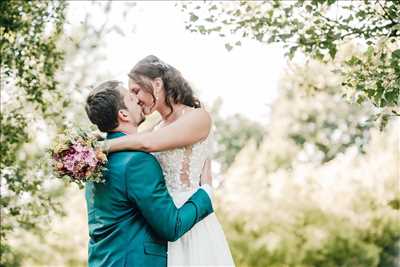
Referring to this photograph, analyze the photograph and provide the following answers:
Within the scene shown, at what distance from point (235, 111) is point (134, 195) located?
33605 mm

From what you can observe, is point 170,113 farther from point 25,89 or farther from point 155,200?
point 25,89

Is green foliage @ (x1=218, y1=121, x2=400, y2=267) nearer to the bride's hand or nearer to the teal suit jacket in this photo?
the bride's hand

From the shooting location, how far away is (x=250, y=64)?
93.0ft

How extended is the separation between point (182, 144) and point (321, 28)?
83.9 inches

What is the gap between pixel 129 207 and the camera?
3.59m

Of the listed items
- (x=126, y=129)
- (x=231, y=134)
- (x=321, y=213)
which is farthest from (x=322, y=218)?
(x=231, y=134)

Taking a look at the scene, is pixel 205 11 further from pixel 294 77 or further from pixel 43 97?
pixel 43 97

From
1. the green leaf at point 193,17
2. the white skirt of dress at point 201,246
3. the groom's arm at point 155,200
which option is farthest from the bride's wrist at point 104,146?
the green leaf at point 193,17

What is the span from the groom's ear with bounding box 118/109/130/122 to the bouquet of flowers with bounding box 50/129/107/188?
0.64 feet

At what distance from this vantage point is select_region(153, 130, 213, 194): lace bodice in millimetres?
3973

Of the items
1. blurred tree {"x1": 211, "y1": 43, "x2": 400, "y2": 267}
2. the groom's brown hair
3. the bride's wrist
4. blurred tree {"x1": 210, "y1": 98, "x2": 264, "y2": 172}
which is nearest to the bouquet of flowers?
the bride's wrist

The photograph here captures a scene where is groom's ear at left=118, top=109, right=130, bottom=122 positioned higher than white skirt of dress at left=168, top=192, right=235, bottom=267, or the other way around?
groom's ear at left=118, top=109, right=130, bottom=122

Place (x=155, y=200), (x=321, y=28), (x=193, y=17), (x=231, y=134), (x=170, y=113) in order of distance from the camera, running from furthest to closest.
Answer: (x=231, y=134)
(x=193, y=17)
(x=321, y=28)
(x=170, y=113)
(x=155, y=200)

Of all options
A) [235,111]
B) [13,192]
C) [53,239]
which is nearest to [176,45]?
[53,239]
